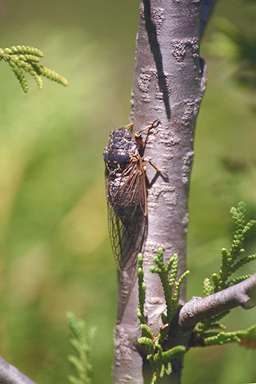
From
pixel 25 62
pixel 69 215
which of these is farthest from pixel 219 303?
pixel 69 215

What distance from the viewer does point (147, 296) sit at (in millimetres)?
1081

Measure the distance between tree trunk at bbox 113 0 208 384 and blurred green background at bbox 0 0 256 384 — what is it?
0.33 m

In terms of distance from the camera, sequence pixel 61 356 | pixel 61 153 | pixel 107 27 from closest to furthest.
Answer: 1. pixel 61 356
2. pixel 61 153
3. pixel 107 27

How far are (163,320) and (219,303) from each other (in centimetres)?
14

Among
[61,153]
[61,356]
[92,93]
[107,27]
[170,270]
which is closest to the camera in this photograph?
[170,270]

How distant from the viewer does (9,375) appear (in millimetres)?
957

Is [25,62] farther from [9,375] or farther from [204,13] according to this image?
[9,375]

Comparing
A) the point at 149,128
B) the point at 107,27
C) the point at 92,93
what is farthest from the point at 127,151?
the point at 107,27

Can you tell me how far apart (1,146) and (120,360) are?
531 millimetres

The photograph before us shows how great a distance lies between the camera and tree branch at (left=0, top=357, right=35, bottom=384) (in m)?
0.95

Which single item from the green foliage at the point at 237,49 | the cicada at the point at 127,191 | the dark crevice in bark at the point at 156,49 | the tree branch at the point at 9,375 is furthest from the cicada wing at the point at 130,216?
the green foliage at the point at 237,49

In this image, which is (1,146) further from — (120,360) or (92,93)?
(120,360)

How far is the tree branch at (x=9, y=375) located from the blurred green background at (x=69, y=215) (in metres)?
0.46

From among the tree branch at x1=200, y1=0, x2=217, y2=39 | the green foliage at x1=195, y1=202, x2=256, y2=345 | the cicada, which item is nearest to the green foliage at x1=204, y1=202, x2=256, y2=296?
the green foliage at x1=195, y1=202, x2=256, y2=345
